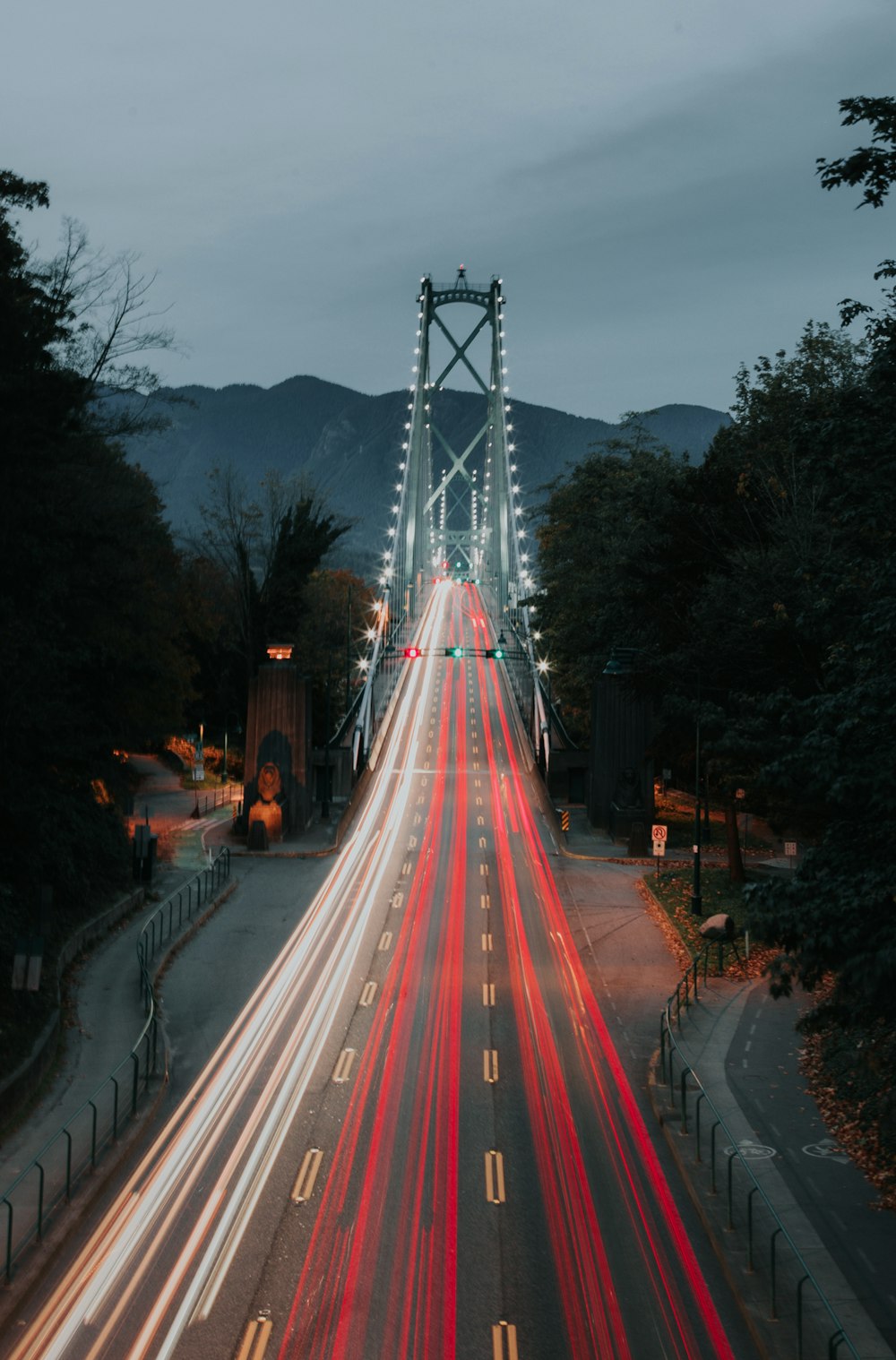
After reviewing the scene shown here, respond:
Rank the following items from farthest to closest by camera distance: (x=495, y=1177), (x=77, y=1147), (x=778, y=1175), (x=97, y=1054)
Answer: (x=97, y=1054) < (x=77, y=1147) < (x=495, y=1177) < (x=778, y=1175)

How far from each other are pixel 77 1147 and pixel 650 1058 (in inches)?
409

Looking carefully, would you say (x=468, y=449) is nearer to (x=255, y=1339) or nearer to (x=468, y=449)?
(x=468, y=449)

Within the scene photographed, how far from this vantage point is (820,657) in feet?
74.3

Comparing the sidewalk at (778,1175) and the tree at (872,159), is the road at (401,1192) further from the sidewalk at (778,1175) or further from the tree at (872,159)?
the tree at (872,159)

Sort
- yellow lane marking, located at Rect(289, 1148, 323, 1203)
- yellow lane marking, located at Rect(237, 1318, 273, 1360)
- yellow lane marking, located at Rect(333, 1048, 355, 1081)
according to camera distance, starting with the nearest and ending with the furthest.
Answer: yellow lane marking, located at Rect(237, 1318, 273, 1360) < yellow lane marking, located at Rect(289, 1148, 323, 1203) < yellow lane marking, located at Rect(333, 1048, 355, 1081)

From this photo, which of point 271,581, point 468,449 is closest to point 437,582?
point 468,449

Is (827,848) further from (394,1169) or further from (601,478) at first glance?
(601,478)

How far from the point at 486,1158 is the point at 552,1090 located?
344cm

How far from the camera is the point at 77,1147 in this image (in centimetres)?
1761

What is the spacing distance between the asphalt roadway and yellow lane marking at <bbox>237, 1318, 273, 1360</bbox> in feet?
8.83

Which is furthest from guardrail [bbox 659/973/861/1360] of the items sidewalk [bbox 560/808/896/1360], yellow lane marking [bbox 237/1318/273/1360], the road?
yellow lane marking [bbox 237/1318/273/1360]

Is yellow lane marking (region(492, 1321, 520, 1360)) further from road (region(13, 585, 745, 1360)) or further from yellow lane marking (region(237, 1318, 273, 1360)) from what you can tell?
yellow lane marking (region(237, 1318, 273, 1360))

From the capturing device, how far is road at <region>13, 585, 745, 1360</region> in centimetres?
1280

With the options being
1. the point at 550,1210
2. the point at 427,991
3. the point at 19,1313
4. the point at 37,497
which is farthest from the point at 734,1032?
the point at 37,497
